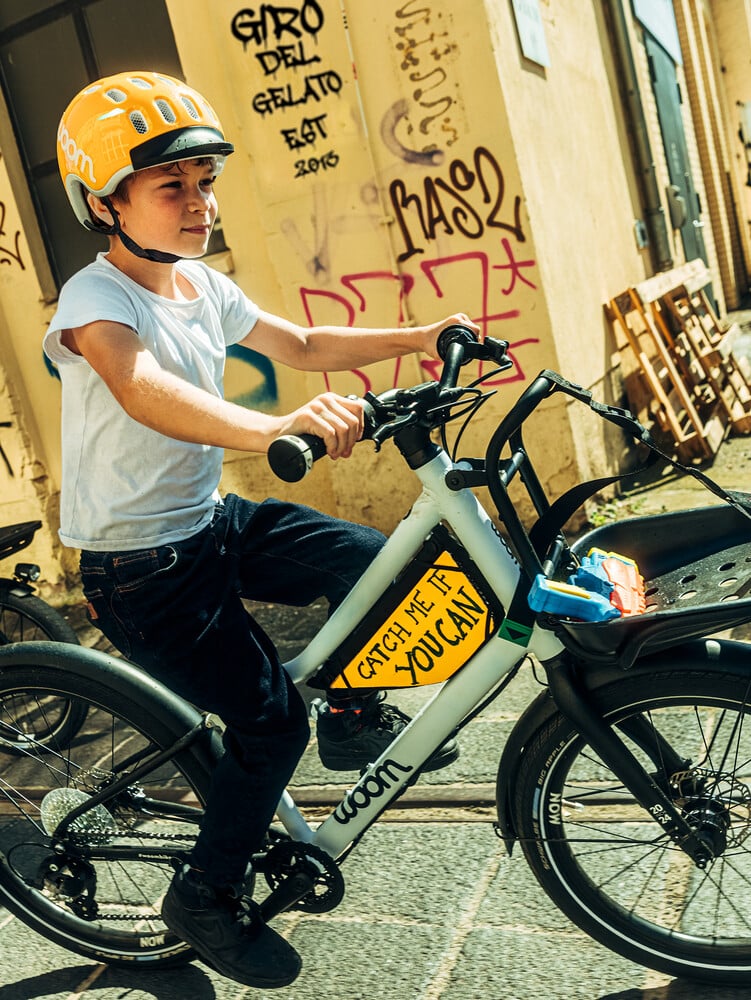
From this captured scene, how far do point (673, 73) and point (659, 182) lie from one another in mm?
2788

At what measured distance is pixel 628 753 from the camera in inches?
82.7

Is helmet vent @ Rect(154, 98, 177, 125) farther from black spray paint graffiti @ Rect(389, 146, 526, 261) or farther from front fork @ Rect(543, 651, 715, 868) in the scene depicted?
black spray paint graffiti @ Rect(389, 146, 526, 261)

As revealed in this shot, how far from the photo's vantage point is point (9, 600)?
442 centimetres

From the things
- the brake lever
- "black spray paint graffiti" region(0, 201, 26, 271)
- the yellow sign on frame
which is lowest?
the yellow sign on frame

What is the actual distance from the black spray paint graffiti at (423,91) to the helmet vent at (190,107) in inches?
139

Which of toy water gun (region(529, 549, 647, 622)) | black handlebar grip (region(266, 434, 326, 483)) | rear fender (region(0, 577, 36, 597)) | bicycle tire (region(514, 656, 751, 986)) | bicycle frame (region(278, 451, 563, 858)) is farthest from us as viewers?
rear fender (region(0, 577, 36, 597))

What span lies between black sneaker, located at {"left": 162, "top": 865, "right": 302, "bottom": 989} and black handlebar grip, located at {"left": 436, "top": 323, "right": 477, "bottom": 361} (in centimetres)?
133

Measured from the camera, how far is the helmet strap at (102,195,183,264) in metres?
2.29

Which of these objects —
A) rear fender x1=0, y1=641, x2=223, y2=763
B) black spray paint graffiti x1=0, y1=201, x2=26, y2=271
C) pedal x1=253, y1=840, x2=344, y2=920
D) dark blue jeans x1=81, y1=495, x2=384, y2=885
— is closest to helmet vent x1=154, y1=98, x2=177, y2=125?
dark blue jeans x1=81, y1=495, x2=384, y2=885

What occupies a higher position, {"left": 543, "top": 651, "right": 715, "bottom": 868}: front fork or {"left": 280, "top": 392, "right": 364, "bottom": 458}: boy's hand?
{"left": 280, "top": 392, "right": 364, "bottom": 458}: boy's hand

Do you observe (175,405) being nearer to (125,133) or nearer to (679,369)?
(125,133)

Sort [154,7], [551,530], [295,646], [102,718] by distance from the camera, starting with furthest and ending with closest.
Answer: [154,7]
[295,646]
[102,718]
[551,530]

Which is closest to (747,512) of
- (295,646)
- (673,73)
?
(295,646)

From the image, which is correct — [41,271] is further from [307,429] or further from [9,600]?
[307,429]
